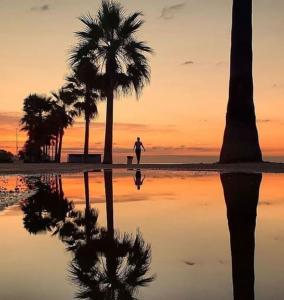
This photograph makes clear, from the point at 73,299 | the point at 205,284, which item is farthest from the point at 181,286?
the point at 73,299

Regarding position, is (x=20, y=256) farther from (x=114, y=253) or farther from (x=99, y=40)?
(x=99, y=40)

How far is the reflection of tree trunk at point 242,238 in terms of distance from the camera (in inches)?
121

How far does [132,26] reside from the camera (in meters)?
32.2

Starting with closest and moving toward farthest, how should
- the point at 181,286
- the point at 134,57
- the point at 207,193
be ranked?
the point at 181,286 < the point at 207,193 < the point at 134,57

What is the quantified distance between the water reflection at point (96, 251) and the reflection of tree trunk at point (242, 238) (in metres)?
0.62

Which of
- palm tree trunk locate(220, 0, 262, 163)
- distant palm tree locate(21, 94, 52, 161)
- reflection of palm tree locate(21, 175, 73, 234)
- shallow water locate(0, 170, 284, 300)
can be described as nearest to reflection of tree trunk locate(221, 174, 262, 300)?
shallow water locate(0, 170, 284, 300)

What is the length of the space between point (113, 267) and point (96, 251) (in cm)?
63

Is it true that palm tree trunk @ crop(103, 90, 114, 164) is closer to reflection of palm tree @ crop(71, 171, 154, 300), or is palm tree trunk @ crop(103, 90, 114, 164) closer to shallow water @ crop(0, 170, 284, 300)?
shallow water @ crop(0, 170, 284, 300)

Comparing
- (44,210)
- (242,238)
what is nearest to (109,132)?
(44,210)

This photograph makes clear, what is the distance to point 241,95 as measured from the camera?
23641 mm

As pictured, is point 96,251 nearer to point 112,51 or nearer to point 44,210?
point 44,210

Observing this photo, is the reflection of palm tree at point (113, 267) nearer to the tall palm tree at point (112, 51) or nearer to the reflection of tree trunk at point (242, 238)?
the reflection of tree trunk at point (242, 238)

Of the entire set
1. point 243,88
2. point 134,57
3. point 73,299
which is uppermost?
point 134,57

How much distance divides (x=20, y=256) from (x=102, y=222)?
6.40 ft
